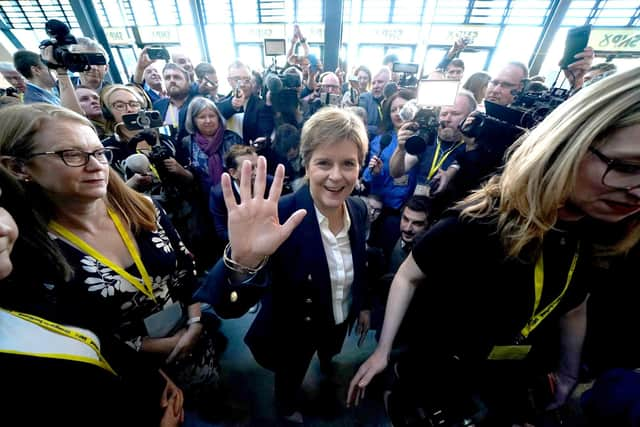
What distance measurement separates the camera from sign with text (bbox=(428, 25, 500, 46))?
26.3 feet

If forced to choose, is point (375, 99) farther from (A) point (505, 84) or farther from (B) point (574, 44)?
(B) point (574, 44)

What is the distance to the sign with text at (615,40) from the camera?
754 centimetres

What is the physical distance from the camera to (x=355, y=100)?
12.1ft

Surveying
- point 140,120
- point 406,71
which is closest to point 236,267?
point 140,120

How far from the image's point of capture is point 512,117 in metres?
1.49

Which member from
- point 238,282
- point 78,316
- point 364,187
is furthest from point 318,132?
point 364,187

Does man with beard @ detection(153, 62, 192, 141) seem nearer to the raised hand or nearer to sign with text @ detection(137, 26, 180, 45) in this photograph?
the raised hand

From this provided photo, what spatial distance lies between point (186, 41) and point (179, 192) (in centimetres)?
1002

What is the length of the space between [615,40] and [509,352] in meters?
12.4

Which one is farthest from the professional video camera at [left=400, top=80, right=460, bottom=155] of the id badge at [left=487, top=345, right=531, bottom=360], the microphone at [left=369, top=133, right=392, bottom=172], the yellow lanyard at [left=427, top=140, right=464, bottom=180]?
the id badge at [left=487, top=345, right=531, bottom=360]

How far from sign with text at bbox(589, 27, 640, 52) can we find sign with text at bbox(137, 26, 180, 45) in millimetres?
14278

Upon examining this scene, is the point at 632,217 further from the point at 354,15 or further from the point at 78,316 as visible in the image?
the point at 354,15

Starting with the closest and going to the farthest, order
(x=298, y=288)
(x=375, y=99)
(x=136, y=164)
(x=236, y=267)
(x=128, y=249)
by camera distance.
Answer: (x=236, y=267) → (x=128, y=249) → (x=298, y=288) → (x=136, y=164) → (x=375, y=99)

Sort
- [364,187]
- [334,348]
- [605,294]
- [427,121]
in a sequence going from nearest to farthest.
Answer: [605,294]
[334,348]
[427,121]
[364,187]
